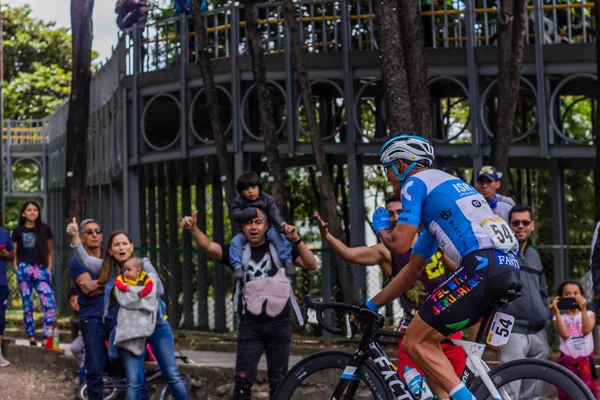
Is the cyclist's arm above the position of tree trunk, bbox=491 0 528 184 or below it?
below

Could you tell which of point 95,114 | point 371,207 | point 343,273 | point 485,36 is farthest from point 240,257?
point 371,207

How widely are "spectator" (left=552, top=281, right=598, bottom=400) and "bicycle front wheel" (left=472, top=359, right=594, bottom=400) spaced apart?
362 centimetres

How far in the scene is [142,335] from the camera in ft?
35.2

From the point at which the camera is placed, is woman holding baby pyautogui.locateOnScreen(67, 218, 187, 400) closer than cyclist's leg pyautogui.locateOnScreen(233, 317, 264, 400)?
No

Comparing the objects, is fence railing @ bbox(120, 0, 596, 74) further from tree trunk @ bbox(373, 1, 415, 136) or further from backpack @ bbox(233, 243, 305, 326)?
backpack @ bbox(233, 243, 305, 326)

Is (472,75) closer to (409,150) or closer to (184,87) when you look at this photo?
(184,87)

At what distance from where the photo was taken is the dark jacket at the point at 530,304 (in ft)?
31.9

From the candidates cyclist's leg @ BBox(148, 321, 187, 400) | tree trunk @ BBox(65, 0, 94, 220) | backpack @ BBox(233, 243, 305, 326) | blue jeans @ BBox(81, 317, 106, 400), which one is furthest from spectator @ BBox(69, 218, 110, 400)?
tree trunk @ BBox(65, 0, 94, 220)

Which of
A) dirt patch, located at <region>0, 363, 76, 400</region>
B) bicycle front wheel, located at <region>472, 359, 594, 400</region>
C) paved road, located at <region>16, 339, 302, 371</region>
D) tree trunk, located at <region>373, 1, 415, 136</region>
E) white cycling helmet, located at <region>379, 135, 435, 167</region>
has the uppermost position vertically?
tree trunk, located at <region>373, 1, 415, 136</region>

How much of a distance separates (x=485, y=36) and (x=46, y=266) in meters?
7.06

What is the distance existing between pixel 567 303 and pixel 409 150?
3835 millimetres

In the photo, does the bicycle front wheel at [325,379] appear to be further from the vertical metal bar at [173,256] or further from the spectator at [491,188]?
the vertical metal bar at [173,256]

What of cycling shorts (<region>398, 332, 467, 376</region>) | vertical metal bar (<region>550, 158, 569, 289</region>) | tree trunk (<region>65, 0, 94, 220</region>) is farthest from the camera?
tree trunk (<region>65, 0, 94, 220</region>)

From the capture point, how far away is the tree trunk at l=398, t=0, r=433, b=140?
14.2 m
